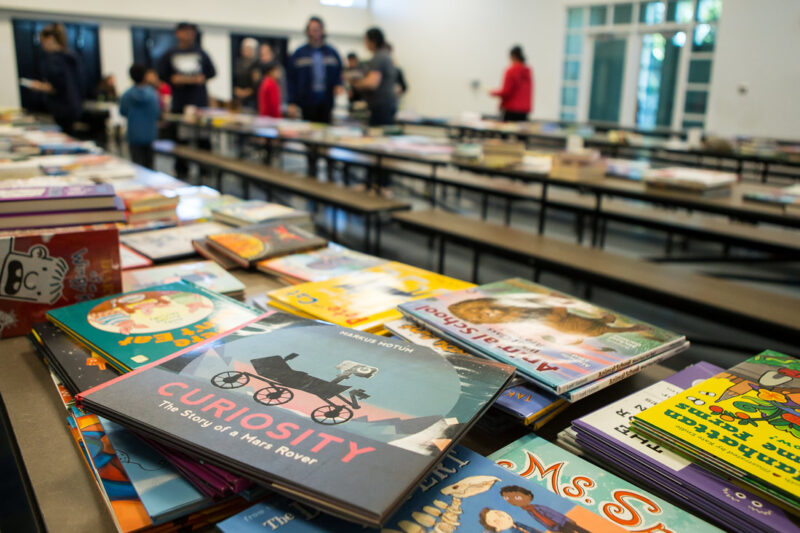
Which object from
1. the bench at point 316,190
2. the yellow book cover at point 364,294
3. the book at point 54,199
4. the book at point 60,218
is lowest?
the bench at point 316,190

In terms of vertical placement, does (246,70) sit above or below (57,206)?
above

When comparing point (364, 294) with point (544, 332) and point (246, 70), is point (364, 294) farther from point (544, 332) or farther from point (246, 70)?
point (246, 70)

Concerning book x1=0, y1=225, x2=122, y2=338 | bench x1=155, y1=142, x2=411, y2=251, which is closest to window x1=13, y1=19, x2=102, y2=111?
bench x1=155, y1=142, x2=411, y2=251

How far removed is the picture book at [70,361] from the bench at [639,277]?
1.76 meters

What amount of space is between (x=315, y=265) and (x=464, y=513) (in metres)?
0.95

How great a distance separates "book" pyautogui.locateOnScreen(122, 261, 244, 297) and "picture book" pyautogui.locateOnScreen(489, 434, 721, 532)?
741 mm

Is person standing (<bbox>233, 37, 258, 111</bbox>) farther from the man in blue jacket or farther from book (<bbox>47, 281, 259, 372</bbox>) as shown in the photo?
book (<bbox>47, 281, 259, 372</bbox>)

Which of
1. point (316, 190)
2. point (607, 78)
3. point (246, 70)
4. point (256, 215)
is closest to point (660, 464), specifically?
point (256, 215)

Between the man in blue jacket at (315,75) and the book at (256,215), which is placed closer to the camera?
the book at (256,215)

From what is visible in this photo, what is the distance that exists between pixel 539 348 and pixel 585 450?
0.20 m

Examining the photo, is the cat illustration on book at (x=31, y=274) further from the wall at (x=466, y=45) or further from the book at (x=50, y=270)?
the wall at (x=466, y=45)

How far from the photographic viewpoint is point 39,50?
429 inches

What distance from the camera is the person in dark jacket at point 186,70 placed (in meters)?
6.16

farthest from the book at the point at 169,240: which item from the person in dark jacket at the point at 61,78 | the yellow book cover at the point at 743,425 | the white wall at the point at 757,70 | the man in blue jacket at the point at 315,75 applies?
the white wall at the point at 757,70
